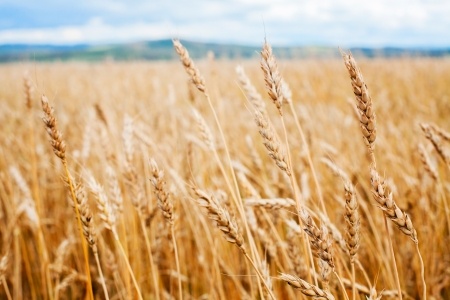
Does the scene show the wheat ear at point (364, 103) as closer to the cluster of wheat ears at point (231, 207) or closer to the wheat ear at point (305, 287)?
the cluster of wheat ears at point (231, 207)

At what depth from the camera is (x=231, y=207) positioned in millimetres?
1182

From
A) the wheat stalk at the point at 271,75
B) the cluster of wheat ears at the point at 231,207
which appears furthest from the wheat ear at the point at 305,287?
the wheat stalk at the point at 271,75

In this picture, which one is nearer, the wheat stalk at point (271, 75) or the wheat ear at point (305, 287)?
the wheat ear at point (305, 287)

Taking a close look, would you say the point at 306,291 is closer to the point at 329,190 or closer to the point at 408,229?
the point at 408,229

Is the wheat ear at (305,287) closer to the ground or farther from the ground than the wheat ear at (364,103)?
closer to the ground

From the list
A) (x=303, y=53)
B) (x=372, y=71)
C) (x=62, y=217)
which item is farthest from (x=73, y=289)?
(x=372, y=71)

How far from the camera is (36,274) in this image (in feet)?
7.34

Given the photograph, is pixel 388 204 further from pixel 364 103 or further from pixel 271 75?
pixel 271 75

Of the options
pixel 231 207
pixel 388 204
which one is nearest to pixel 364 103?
pixel 388 204

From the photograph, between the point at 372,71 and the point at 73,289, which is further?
the point at 372,71

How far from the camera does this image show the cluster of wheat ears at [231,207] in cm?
82

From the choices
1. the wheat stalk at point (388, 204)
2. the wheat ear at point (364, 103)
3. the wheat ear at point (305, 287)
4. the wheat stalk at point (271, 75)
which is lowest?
the wheat ear at point (305, 287)

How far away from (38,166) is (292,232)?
96.5 inches

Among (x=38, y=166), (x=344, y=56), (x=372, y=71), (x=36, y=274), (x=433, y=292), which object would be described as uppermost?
(x=372, y=71)
